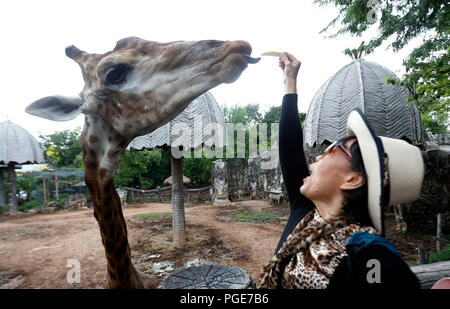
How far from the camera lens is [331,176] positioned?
40.4 inches

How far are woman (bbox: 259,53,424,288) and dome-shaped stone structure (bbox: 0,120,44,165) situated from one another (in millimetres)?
12602

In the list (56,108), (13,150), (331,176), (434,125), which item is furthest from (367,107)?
(434,125)

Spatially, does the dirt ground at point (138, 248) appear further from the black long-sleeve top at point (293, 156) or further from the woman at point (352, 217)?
the woman at point (352, 217)

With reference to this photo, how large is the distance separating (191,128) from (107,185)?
1.62 meters

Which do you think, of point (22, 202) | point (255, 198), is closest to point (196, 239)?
point (255, 198)

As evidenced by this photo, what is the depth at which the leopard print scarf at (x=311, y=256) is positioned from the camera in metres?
0.87

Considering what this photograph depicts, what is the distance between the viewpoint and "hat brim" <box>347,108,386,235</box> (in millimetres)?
889

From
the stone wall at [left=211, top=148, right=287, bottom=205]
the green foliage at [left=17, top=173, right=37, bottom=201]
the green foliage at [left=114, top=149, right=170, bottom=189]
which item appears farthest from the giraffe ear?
the green foliage at [left=17, top=173, right=37, bottom=201]

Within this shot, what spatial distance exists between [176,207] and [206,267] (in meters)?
2.77

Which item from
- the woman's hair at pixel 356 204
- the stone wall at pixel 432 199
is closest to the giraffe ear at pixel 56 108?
the woman's hair at pixel 356 204

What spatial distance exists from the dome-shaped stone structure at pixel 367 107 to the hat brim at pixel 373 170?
10.7 ft

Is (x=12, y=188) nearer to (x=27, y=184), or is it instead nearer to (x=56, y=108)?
Answer: (x=27, y=184)

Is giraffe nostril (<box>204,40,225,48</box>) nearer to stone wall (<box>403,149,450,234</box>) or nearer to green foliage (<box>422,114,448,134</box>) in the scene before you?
stone wall (<box>403,149,450,234</box>)

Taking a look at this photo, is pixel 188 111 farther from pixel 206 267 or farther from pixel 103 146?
pixel 206 267
